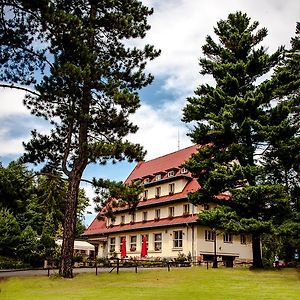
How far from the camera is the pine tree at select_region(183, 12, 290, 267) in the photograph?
27.6 meters

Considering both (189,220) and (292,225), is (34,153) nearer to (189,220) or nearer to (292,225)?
(292,225)

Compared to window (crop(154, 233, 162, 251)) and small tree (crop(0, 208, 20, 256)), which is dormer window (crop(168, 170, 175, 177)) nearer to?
window (crop(154, 233, 162, 251))

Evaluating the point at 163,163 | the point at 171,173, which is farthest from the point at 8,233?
the point at 163,163

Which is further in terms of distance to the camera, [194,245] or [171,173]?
[171,173]

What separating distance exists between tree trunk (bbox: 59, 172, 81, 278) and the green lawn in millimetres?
713

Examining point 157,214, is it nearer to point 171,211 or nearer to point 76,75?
point 171,211

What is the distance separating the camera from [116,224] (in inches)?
2142

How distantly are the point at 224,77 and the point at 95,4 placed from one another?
34.7ft

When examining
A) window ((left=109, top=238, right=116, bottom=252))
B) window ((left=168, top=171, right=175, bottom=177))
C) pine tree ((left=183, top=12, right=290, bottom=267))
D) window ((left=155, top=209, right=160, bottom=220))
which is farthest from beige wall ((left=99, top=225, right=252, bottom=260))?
pine tree ((left=183, top=12, right=290, bottom=267))

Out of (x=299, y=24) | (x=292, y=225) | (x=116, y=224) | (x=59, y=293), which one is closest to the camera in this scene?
(x=59, y=293)

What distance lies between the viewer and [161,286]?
19.0 metres

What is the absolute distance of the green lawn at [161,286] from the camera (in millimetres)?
15781

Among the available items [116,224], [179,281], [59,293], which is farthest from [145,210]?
[59,293]

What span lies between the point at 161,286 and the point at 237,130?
13470 mm
